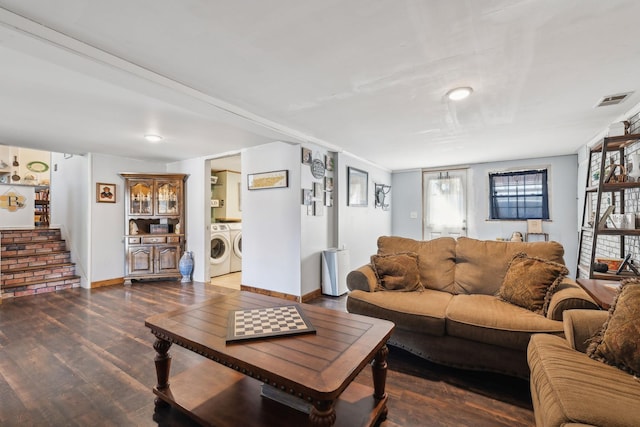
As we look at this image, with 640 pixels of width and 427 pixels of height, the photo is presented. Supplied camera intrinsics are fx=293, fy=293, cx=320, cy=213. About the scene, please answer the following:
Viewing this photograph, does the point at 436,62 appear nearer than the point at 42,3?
No

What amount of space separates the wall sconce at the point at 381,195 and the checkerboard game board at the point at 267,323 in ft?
13.3

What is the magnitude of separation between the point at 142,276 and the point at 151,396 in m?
3.66

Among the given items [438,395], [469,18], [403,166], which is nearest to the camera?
[469,18]

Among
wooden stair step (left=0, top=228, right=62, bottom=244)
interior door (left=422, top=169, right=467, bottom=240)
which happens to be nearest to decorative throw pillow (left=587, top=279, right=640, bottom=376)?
interior door (left=422, top=169, right=467, bottom=240)

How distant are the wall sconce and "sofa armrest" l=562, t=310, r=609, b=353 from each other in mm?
4193

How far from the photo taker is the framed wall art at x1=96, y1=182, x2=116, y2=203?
474 cm

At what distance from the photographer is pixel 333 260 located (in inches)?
160

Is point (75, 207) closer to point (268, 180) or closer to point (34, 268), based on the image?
point (34, 268)

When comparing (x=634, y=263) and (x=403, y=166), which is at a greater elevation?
(x=403, y=166)

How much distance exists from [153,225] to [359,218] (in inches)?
146

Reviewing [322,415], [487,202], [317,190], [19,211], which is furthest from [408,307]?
[19,211]

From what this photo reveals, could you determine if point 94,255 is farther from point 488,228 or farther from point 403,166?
point 488,228

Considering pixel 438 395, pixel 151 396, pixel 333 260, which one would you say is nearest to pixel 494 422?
pixel 438 395

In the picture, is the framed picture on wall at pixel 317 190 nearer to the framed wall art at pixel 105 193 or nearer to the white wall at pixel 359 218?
the white wall at pixel 359 218
